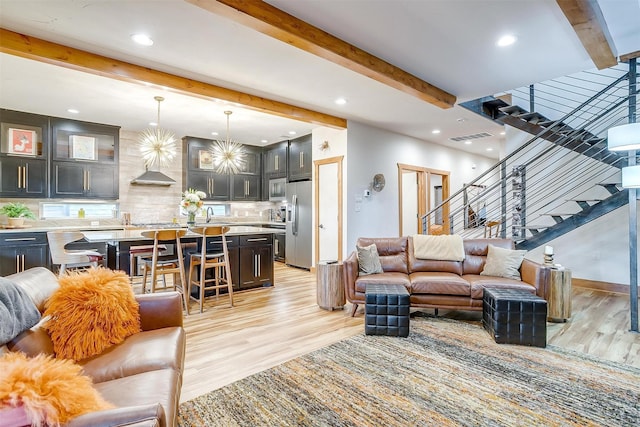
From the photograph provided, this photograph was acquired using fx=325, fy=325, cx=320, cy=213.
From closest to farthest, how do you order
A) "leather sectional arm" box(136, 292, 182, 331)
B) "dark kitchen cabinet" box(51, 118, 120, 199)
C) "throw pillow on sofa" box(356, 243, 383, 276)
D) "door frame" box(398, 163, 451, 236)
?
"leather sectional arm" box(136, 292, 182, 331)
"throw pillow on sofa" box(356, 243, 383, 276)
"dark kitchen cabinet" box(51, 118, 120, 199)
"door frame" box(398, 163, 451, 236)

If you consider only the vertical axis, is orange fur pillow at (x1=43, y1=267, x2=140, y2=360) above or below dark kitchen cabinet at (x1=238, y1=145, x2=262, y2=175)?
below

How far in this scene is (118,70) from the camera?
3.38 metres

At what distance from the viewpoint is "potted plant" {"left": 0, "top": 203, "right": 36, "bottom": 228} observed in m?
4.92

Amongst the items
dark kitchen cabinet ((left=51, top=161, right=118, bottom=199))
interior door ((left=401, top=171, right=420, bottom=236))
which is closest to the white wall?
interior door ((left=401, top=171, right=420, bottom=236))

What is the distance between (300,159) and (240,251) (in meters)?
2.72

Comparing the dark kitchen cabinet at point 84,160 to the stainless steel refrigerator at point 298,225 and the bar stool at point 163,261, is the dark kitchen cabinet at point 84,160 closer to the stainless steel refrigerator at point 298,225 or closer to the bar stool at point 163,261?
the bar stool at point 163,261

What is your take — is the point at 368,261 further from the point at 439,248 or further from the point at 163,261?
the point at 163,261

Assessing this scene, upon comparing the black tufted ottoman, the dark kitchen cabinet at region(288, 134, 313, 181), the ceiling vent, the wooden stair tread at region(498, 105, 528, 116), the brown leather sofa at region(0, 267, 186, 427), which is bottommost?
the black tufted ottoman

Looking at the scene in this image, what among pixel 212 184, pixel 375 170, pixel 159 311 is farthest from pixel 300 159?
pixel 159 311

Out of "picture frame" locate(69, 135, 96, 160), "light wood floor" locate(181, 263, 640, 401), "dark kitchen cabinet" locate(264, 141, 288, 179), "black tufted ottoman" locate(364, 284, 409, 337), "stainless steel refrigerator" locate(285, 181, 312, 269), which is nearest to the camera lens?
"light wood floor" locate(181, 263, 640, 401)

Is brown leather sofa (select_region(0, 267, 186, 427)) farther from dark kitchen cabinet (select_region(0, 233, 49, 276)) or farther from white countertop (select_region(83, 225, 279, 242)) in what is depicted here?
dark kitchen cabinet (select_region(0, 233, 49, 276))

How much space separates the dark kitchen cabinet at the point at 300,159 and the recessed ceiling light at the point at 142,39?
12.4 feet

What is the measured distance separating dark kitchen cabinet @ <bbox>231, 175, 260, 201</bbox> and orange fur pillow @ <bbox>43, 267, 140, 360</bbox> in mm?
5738

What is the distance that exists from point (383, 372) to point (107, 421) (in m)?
1.97
